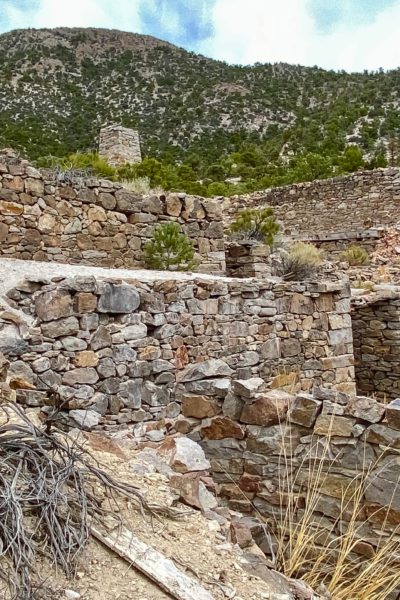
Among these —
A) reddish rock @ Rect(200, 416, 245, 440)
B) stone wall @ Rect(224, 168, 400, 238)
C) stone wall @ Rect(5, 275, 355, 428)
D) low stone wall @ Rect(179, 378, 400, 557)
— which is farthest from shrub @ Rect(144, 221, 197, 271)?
stone wall @ Rect(224, 168, 400, 238)

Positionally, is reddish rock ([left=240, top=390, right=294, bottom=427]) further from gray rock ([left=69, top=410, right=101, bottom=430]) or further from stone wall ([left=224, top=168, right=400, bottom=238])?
stone wall ([left=224, top=168, right=400, bottom=238])

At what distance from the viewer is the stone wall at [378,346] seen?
27.6ft

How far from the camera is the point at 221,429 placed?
4102mm

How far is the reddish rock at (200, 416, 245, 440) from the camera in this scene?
13.1 ft

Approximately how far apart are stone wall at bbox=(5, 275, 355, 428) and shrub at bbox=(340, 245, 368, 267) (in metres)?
5.57

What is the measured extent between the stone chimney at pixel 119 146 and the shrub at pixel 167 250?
7362 millimetres

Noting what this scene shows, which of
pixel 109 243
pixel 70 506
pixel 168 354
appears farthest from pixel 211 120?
pixel 70 506

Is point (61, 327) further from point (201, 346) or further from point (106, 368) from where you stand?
point (201, 346)

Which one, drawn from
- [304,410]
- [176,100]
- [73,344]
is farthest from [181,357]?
[176,100]

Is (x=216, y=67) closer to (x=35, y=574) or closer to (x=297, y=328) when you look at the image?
(x=297, y=328)

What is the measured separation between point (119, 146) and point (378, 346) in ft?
32.4

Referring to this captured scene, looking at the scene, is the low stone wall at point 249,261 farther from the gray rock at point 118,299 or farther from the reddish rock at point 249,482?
the reddish rock at point 249,482

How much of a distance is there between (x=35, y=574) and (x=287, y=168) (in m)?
24.3

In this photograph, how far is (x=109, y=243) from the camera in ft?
26.7
